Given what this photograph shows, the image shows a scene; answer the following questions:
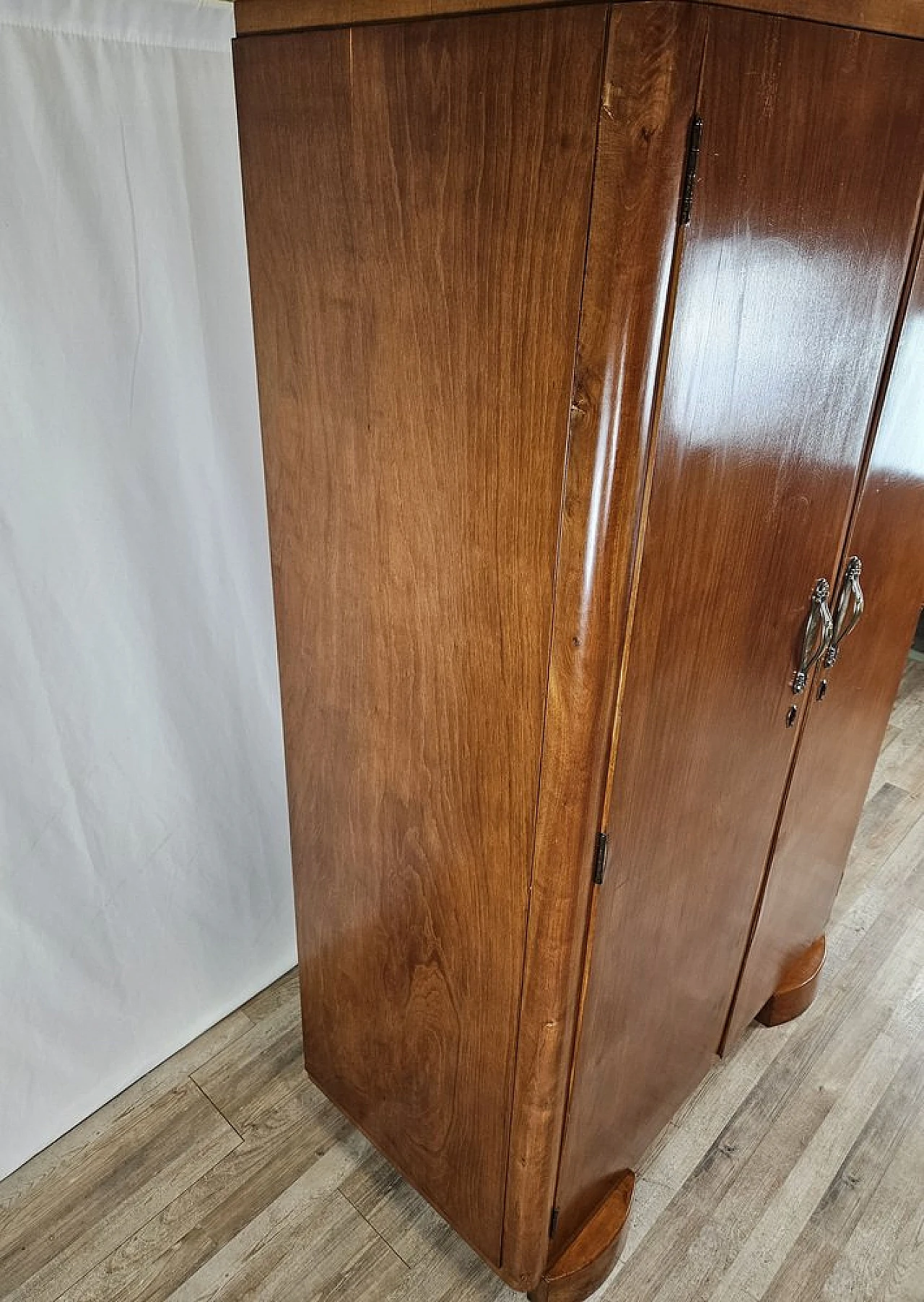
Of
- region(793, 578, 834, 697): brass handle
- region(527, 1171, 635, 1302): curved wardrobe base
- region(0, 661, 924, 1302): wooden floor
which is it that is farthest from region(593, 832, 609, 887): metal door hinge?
region(0, 661, 924, 1302): wooden floor

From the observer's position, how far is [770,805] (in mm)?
1328

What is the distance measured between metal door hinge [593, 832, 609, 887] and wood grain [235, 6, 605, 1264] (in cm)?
8

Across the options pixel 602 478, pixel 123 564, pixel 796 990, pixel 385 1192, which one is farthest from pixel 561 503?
pixel 796 990

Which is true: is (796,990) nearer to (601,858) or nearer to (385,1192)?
(385,1192)

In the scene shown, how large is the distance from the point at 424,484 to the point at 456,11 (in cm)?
39

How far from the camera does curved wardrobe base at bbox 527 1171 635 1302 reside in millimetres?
1302

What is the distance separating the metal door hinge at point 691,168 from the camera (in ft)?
2.15

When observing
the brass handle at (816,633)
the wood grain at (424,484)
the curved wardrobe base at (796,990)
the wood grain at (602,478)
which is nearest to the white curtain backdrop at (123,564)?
the wood grain at (424,484)

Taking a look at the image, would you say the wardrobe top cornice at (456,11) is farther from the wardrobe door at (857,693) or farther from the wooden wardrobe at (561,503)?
the wardrobe door at (857,693)

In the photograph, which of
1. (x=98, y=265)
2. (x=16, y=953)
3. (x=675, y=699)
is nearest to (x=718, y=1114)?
(x=675, y=699)

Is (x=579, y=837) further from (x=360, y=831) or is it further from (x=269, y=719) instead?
(x=269, y=719)

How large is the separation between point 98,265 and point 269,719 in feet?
2.63

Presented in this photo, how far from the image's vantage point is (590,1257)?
1.31 metres

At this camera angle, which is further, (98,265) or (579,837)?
→ (98,265)
